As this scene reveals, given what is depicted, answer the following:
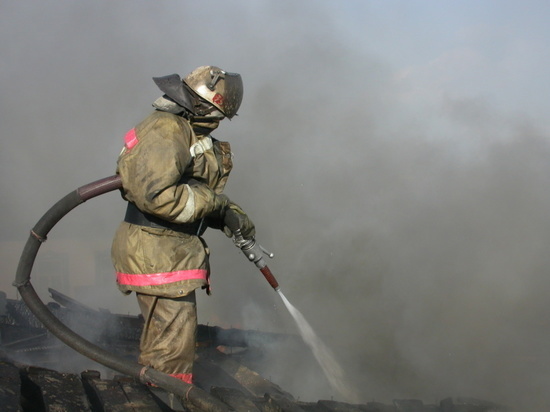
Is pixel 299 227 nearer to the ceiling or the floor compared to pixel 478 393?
nearer to the ceiling

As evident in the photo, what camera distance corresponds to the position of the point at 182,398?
2.79m

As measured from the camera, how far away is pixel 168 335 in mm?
2875

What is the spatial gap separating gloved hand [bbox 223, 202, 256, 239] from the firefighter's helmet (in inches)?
19.6

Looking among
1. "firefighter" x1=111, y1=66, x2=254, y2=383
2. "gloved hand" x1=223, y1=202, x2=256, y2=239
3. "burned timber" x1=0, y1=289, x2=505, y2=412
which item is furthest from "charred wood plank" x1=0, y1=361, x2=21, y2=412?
"gloved hand" x1=223, y1=202, x2=256, y2=239

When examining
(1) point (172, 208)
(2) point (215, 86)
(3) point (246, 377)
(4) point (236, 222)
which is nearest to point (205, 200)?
(1) point (172, 208)

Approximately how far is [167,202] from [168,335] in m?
0.65

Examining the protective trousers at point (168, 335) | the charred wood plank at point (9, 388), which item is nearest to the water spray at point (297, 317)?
the protective trousers at point (168, 335)

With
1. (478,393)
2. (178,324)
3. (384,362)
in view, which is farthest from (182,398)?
(384,362)

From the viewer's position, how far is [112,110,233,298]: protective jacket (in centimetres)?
270

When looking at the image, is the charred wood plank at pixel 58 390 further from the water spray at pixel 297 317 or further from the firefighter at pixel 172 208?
the water spray at pixel 297 317

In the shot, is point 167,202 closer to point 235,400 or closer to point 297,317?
point 235,400

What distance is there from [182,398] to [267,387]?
1.17 m

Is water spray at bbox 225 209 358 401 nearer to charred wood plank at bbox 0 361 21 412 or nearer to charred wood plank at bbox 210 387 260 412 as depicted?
charred wood plank at bbox 210 387 260 412

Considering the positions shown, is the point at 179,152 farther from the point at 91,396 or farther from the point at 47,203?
the point at 47,203
